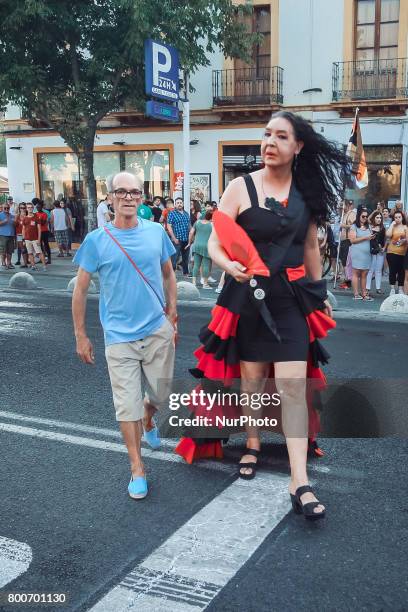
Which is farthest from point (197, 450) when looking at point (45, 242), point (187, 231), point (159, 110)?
point (45, 242)

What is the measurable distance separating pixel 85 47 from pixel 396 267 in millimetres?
9694

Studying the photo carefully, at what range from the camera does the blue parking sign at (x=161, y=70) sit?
45.9ft

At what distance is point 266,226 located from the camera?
332cm

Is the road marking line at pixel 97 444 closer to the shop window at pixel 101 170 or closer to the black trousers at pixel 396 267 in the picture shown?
the black trousers at pixel 396 267

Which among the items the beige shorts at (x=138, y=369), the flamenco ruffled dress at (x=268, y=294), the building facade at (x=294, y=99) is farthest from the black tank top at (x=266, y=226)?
the building facade at (x=294, y=99)

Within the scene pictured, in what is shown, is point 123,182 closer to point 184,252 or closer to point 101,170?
point 184,252

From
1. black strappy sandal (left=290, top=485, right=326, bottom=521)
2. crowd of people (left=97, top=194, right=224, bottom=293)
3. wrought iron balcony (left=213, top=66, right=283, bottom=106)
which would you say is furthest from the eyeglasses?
wrought iron balcony (left=213, top=66, right=283, bottom=106)

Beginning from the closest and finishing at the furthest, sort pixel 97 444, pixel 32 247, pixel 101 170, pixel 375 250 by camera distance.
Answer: pixel 97 444 → pixel 375 250 → pixel 32 247 → pixel 101 170

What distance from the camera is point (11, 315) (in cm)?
955

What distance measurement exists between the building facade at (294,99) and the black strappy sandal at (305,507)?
17225mm

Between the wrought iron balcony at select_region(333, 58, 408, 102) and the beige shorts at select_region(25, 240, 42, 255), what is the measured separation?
9892 millimetres

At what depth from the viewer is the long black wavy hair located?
342cm

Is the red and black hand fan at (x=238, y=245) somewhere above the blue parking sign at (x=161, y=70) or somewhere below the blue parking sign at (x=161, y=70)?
below

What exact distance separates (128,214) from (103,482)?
1.49m
